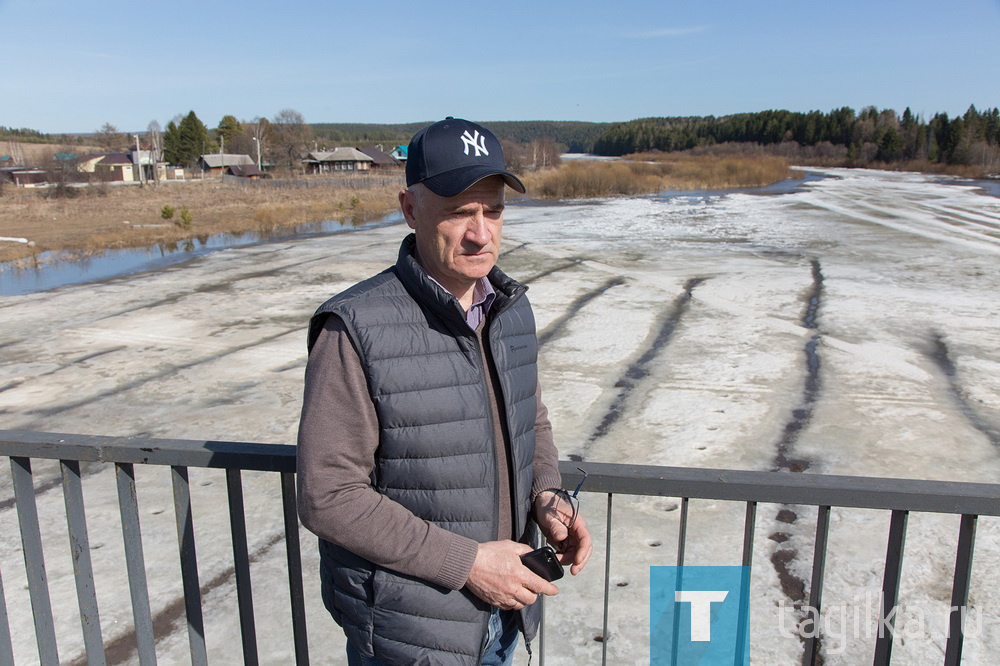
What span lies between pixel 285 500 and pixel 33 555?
34.0 inches

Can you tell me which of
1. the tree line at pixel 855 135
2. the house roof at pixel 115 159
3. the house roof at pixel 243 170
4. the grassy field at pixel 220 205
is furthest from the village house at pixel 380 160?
the tree line at pixel 855 135

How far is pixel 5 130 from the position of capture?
536ft

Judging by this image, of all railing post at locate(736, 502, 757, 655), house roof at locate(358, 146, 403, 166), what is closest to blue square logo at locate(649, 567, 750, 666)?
railing post at locate(736, 502, 757, 655)

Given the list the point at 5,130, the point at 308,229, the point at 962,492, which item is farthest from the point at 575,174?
the point at 5,130

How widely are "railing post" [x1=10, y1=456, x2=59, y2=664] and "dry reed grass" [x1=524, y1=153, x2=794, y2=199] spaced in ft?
121

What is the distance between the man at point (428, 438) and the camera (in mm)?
1665

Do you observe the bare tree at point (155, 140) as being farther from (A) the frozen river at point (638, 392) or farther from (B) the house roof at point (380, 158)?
(A) the frozen river at point (638, 392)

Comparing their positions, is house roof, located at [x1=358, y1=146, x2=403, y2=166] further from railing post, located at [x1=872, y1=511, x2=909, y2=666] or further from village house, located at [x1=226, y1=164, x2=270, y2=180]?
railing post, located at [x1=872, y1=511, x2=909, y2=666]

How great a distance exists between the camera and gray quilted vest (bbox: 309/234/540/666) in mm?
1710

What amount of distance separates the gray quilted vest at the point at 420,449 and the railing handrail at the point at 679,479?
0.35 m

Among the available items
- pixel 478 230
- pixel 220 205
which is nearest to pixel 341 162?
pixel 220 205

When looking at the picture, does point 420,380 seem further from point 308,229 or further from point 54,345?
point 308,229

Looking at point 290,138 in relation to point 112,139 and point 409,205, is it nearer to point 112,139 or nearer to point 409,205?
point 112,139

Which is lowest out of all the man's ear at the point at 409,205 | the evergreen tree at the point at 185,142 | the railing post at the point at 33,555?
the railing post at the point at 33,555
